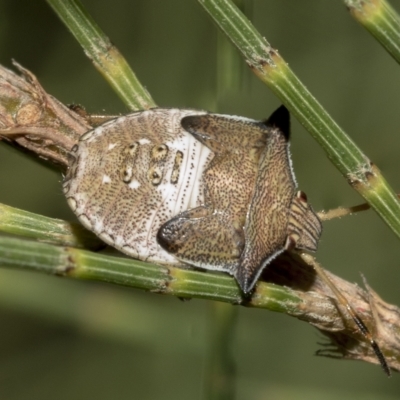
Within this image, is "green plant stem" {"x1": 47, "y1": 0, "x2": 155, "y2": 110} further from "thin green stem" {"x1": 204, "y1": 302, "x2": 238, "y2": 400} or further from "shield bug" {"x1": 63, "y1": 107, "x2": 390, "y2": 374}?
"thin green stem" {"x1": 204, "y1": 302, "x2": 238, "y2": 400}

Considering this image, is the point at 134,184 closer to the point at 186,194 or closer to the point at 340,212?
the point at 186,194

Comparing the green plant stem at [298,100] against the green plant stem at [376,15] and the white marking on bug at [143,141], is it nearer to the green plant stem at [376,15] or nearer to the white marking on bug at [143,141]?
the green plant stem at [376,15]

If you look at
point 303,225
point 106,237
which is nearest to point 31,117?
point 106,237

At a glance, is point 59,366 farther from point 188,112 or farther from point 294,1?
point 294,1

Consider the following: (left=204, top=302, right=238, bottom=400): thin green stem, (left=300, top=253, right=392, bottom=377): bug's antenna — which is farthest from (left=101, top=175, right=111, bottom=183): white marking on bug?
(left=204, top=302, right=238, bottom=400): thin green stem

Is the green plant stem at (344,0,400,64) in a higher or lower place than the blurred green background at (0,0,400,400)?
higher

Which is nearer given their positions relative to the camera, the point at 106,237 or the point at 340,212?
the point at 106,237

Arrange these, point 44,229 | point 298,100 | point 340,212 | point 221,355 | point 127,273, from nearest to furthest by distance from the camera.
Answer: point 127,273 < point 298,100 < point 44,229 < point 340,212 < point 221,355
